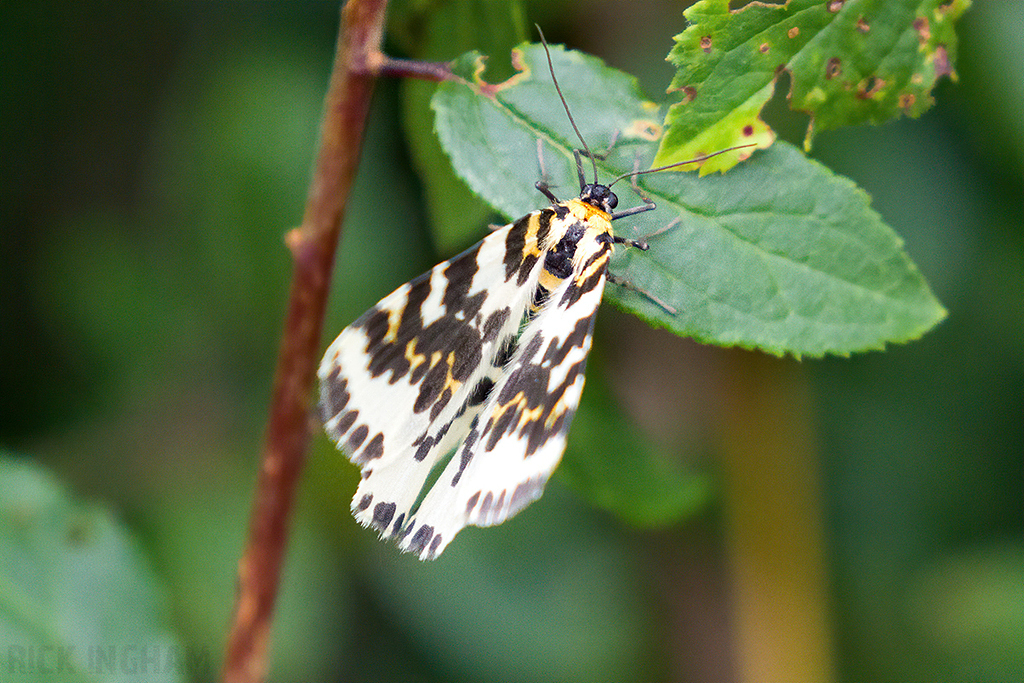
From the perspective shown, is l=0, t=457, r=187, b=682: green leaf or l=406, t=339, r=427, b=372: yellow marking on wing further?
l=0, t=457, r=187, b=682: green leaf

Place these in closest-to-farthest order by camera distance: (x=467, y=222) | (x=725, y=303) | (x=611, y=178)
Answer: (x=725, y=303), (x=611, y=178), (x=467, y=222)

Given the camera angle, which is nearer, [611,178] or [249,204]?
[611,178]

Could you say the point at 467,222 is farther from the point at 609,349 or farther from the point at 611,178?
the point at 609,349

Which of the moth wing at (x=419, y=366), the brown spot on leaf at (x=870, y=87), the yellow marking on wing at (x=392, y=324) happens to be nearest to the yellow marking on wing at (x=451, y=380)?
the moth wing at (x=419, y=366)

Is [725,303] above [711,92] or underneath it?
underneath

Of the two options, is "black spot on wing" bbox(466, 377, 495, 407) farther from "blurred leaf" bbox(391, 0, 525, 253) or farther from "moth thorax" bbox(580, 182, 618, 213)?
"moth thorax" bbox(580, 182, 618, 213)

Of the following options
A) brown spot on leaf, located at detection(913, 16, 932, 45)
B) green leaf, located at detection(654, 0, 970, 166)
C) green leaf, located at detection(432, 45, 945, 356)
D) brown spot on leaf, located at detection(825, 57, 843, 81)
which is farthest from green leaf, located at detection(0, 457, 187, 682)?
brown spot on leaf, located at detection(913, 16, 932, 45)

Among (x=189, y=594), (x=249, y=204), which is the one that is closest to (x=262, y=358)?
(x=249, y=204)

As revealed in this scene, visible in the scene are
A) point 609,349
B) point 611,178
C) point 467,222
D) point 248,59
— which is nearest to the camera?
point 611,178
